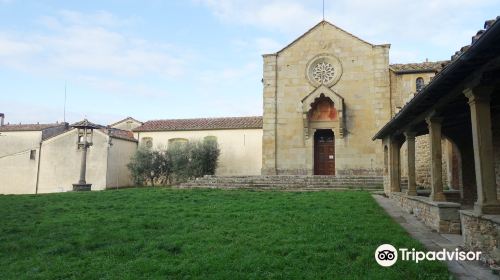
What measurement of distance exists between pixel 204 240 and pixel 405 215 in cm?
595

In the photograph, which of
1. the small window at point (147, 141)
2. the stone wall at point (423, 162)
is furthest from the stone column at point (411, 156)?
the small window at point (147, 141)

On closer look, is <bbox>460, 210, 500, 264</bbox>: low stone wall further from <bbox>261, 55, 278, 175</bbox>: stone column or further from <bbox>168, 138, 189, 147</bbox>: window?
<bbox>168, 138, 189, 147</bbox>: window

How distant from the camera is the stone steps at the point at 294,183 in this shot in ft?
60.6

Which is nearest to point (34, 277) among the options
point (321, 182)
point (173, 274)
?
point (173, 274)

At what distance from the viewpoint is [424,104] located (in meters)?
8.61

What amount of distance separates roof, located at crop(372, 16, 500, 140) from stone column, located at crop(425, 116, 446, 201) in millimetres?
411

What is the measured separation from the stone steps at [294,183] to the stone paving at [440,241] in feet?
20.8

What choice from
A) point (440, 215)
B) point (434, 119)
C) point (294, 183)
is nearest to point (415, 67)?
point (294, 183)

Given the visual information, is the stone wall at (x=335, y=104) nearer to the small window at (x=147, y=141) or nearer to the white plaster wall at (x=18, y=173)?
the small window at (x=147, y=141)

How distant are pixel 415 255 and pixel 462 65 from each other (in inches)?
118

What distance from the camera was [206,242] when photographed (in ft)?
23.6

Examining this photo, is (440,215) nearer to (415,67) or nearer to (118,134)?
(415,67)

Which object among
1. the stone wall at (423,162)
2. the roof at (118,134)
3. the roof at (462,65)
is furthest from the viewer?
the roof at (118,134)

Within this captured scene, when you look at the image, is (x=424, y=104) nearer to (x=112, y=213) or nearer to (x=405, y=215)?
(x=405, y=215)
